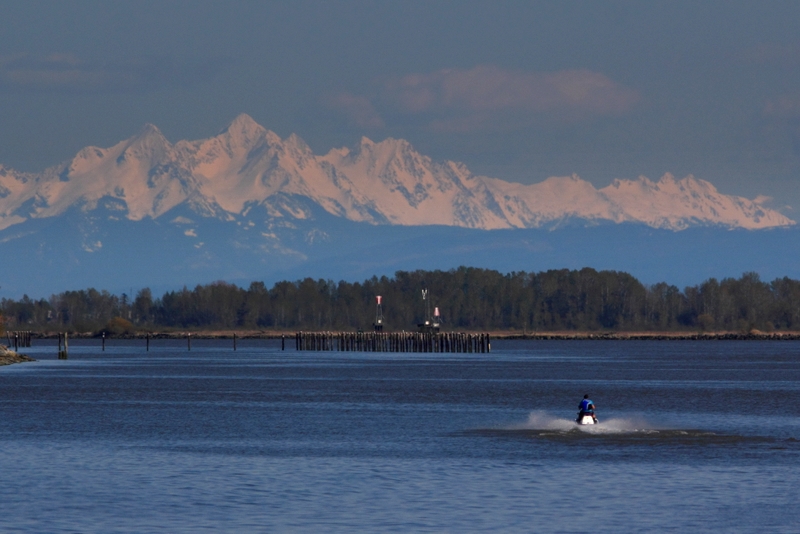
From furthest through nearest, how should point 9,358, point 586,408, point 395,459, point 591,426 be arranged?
point 9,358, point 591,426, point 586,408, point 395,459

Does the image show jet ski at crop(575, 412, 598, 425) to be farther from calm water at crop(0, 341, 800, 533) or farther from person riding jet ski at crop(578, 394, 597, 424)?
calm water at crop(0, 341, 800, 533)

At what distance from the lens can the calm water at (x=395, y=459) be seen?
3406 cm

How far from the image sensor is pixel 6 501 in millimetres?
35969

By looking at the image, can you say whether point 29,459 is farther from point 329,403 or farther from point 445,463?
point 329,403

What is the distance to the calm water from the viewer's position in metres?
34.1

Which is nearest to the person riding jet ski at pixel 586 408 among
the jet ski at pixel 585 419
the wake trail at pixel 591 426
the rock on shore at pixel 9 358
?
the jet ski at pixel 585 419

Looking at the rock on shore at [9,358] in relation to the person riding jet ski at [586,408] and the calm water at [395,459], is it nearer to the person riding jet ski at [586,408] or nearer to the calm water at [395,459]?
the calm water at [395,459]

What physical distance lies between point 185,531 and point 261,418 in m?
32.9

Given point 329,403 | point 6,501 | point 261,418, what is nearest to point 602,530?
point 6,501

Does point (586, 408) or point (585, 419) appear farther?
point (585, 419)

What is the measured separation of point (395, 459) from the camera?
46.1 m

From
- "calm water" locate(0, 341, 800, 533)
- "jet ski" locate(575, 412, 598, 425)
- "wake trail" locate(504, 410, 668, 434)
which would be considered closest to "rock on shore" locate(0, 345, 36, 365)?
"calm water" locate(0, 341, 800, 533)

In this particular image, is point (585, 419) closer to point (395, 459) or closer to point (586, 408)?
point (586, 408)

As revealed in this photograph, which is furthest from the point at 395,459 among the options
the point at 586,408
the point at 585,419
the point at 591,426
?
the point at 591,426
